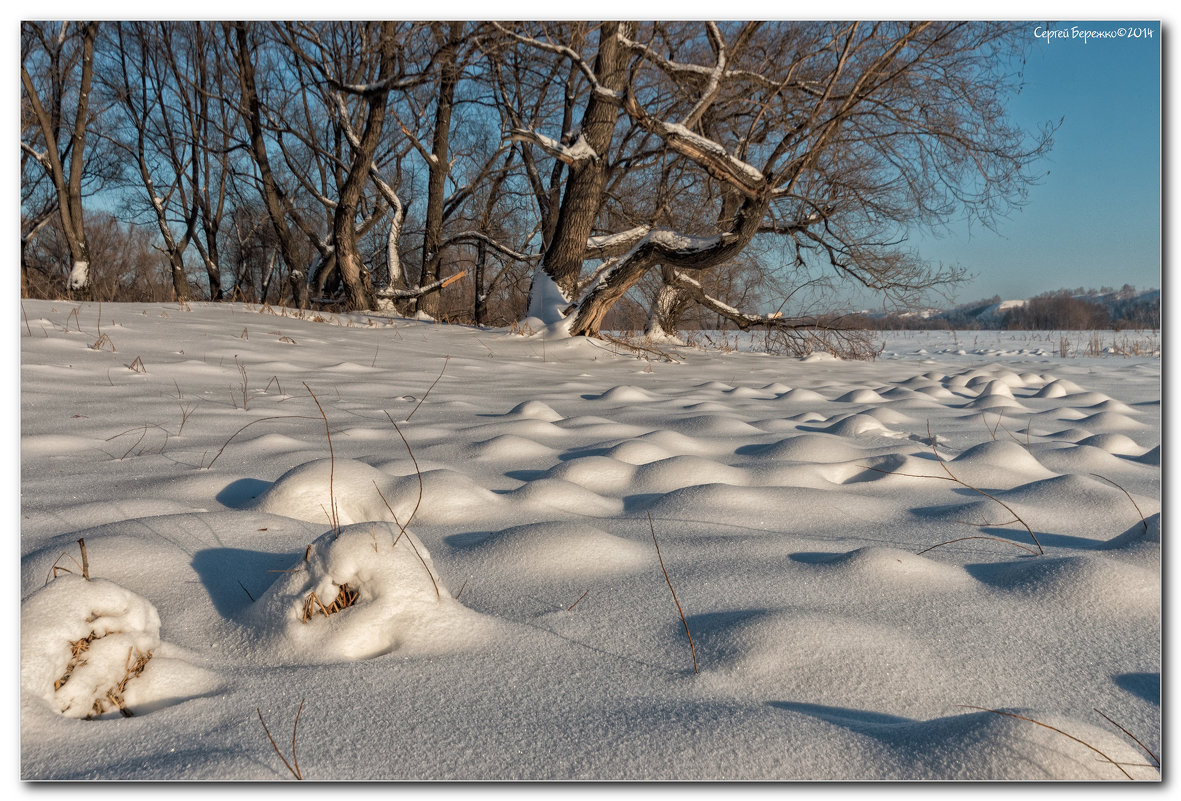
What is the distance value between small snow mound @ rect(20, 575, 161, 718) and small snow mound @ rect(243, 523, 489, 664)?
15 cm

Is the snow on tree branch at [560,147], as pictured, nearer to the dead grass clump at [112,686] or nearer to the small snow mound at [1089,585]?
the small snow mound at [1089,585]

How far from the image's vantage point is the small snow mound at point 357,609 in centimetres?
90

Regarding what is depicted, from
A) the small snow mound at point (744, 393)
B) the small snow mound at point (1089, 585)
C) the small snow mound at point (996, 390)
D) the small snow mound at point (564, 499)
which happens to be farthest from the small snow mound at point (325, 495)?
the small snow mound at point (996, 390)

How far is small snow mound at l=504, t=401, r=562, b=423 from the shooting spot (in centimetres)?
263

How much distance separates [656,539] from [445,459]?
2.78ft

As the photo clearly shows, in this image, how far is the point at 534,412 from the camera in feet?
8.74

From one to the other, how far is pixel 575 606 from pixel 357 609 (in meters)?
0.32

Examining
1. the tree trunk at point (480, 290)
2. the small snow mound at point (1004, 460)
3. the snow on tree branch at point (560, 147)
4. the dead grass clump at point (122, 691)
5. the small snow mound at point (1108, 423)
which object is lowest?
the dead grass clump at point (122, 691)

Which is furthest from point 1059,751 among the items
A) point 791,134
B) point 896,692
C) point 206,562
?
point 791,134

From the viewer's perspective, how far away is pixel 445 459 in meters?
1.96

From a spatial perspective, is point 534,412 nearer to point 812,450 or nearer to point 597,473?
point 597,473

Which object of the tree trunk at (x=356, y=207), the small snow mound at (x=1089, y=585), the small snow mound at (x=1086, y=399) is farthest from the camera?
the tree trunk at (x=356, y=207)

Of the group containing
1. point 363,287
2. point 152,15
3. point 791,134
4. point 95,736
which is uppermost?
point 791,134

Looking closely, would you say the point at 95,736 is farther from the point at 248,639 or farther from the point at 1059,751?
the point at 1059,751
